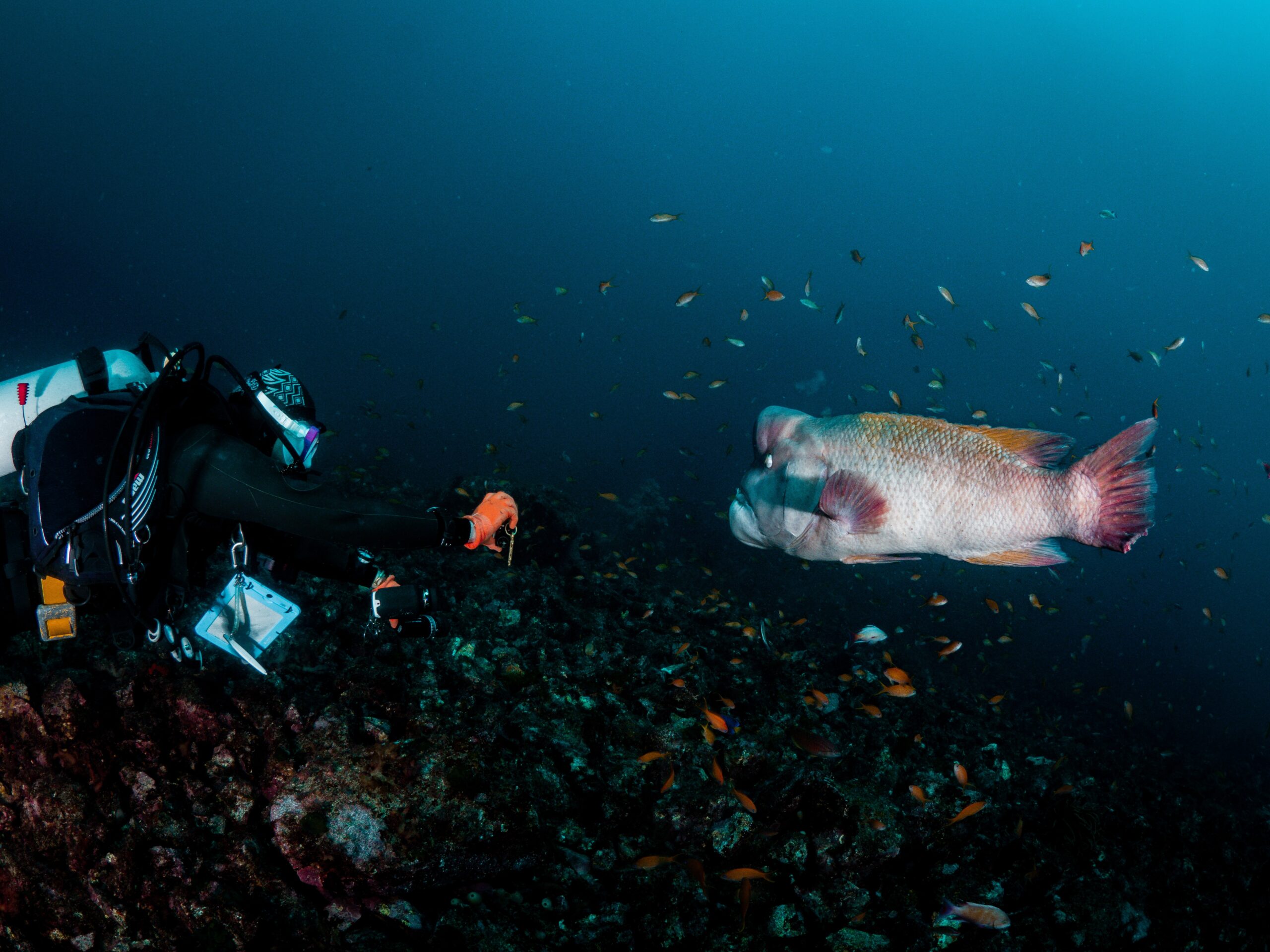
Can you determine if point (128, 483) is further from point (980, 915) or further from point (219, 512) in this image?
point (980, 915)

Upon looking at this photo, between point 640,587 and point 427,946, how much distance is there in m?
6.53

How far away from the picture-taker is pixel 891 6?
12131 centimetres

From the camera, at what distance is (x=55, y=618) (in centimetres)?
263

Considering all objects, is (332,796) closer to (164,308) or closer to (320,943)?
(320,943)

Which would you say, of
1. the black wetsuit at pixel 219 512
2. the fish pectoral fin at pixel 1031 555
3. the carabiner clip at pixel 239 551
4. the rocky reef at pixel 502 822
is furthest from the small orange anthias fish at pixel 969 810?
the carabiner clip at pixel 239 551

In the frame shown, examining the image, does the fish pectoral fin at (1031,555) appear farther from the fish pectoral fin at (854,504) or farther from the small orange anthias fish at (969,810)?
the small orange anthias fish at (969,810)

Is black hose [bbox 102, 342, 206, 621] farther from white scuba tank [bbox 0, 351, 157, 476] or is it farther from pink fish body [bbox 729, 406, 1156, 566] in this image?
pink fish body [bbox 729, 406, 1156, 566]

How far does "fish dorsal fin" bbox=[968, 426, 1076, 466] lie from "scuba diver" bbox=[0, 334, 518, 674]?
248 cm

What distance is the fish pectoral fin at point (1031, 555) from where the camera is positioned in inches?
103

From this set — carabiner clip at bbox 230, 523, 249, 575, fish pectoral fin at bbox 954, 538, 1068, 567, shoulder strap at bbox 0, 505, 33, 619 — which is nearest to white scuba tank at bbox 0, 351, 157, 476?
shoulder strap at bbox 0, 505, 33, 619

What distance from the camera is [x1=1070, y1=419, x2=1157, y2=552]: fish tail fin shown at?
232 centimetres

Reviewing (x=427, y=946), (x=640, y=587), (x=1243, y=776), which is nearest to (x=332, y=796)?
(x=427, y=946)

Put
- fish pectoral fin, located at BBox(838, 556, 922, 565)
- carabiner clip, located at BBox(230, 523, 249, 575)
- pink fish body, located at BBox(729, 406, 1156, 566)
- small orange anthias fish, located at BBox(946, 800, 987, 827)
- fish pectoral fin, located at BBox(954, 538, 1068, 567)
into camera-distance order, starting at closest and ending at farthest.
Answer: pink fish body, located at BBox(729, 406, 1156, 566), fish pectoral fin, located at BBox(954, 538, 1068, 567), fish pectoral fin, located at BBox(838, 556, 922, 565), carabiner clip, located at BBox(230, 523, 249, 575), small orange anthias fish, located at BBox(946, 800, 987, 827)

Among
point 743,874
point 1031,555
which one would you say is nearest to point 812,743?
point 743,874
